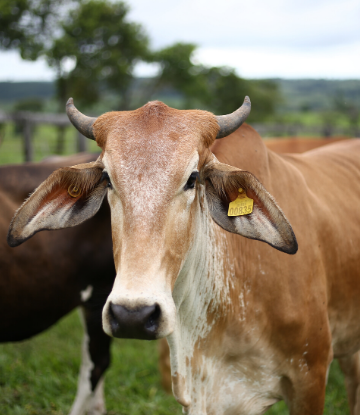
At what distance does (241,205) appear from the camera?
2.04 m

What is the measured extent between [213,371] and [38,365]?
98.9 inches

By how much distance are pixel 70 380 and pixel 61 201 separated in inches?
97.4

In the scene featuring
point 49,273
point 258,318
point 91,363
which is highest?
point 258,318

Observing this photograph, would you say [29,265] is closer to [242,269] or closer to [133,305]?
[242,269]

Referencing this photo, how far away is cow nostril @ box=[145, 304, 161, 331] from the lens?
1573 millimetres

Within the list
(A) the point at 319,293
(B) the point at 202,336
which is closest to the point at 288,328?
(A) the point at 319,293

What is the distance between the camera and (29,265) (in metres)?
3.04

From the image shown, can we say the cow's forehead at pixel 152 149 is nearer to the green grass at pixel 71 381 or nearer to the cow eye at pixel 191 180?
the cow eye at pixel 191 180

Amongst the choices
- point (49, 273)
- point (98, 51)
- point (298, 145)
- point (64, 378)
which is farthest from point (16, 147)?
point (98, 51)

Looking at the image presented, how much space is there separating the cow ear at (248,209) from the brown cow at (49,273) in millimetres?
1248

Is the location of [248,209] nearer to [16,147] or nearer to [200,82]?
[16,147]

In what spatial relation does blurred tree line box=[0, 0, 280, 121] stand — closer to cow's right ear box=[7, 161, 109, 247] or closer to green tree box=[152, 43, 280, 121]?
green tree box=[152, 43, 280, 121]

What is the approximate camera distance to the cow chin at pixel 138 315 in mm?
1531

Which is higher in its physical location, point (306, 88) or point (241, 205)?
point (241, 205)
